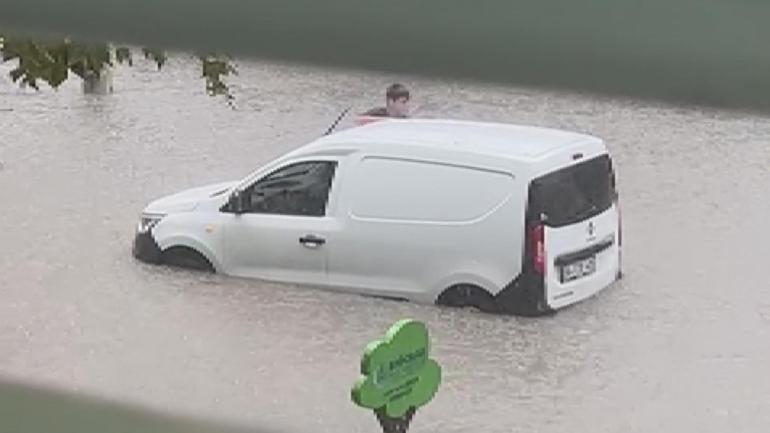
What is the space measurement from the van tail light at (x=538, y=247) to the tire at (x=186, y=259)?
36cm

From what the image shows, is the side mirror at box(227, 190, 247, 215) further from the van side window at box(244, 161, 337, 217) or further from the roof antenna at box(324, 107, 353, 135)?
the roof antenna at box(324, 107, 353, 135)

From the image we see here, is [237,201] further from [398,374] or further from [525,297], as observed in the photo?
[398,374]

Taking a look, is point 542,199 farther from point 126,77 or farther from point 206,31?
point 206,31

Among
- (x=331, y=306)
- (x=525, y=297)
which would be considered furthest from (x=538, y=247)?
(x=331, y=306)

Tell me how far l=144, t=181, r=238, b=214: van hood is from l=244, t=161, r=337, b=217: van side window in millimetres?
42

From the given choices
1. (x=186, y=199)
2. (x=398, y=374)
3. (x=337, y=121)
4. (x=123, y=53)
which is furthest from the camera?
(x=186, y=199)

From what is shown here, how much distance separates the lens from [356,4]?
0.17 m

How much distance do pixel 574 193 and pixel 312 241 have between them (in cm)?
31

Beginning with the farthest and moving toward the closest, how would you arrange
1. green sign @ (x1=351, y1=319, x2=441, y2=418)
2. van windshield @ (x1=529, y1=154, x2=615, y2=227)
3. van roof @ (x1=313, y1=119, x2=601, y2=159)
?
1. van windshield @ (x1=529, y1=154, x2=615, y2=227)
2. van roof @ (x1=313, y1=119, x2=601, y2=159)
3. green sign @ (x1=351, y1=319, x2=441, y2=418)

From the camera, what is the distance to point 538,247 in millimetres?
1489

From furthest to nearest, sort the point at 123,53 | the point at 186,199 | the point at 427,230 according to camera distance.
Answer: the point at 186,199 < the point at 427,230 < the point at 123,53

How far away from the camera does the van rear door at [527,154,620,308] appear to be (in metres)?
1.49

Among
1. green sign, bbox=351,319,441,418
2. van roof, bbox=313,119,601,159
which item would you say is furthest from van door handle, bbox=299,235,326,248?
green sign, bbox=351,319,441,418

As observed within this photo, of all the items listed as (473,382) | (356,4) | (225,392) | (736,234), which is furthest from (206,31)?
(736,234)
